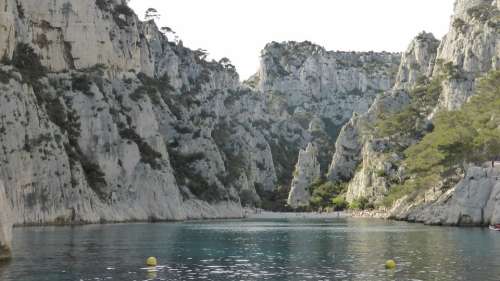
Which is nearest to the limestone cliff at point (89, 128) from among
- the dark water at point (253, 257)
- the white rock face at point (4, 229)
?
the dark water at point (253, 257)

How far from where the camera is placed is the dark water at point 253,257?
Answer: 149ft

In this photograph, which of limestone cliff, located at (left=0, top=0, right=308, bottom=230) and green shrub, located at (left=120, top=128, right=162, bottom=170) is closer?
limestone cliff, located at (left=0, top=0, right=308, bottom=230)

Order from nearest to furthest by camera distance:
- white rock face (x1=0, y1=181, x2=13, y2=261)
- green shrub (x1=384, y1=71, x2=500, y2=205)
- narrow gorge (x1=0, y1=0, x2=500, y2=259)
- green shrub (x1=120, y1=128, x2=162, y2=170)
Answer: white rock face (x1=0, y1=181, x2=13, y2=261)
narrow gorge (x1=0, y1=0, x2=500, y2=259)
green shrub (x1=384, y1=71, x2=500, y2=205)
green shrub (x1=120, y1=128, x2=162, y2=170)

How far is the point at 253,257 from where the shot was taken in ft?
194

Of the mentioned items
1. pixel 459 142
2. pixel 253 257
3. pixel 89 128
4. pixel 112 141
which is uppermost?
pixel 89 128

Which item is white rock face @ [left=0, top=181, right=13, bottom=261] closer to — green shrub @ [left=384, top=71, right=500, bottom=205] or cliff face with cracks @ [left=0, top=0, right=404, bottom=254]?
cliff face with cracks @ [left=0, top=0, right=404, bottom=254]

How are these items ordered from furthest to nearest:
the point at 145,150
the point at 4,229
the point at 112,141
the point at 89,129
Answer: the point at 145,150
the point at 112,141
the point at 89,129
the point at 4,229

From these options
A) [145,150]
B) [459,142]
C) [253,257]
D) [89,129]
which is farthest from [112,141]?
[253,257]

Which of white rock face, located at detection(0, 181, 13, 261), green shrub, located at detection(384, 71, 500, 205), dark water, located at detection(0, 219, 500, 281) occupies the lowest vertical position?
dark water, located at detection(0, 219, 500, 281)

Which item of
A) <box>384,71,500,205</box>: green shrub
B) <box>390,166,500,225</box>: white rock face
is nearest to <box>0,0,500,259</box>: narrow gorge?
<box>390,166,500,225</box>: white rock face

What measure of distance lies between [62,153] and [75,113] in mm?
21445

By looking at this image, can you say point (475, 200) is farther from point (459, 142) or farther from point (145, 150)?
point (145, 150)

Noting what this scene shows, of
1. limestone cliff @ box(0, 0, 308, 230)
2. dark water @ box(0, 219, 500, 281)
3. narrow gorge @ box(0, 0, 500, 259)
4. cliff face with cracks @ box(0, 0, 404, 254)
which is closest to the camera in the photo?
dark water @ box(0, 219, 500, 281)

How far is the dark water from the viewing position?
45.5m
